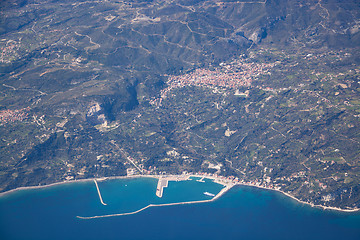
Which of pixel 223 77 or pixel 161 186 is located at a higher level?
pixel 223 77

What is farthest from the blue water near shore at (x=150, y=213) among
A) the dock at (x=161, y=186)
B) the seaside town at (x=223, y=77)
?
the seaside town at (x=223, y=77)

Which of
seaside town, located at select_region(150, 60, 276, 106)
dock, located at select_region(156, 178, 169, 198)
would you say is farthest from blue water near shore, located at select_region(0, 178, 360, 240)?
seaside town, located at select_region(150, 60, 276, 106)

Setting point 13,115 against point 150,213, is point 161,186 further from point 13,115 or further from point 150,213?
point 13,115

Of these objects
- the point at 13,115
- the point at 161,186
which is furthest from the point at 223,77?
the point at 13,115

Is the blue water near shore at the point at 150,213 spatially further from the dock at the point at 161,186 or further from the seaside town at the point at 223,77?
the seaside town at the point at 223,77

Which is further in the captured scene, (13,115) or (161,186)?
(13,115)

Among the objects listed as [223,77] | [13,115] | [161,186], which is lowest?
[161,186]

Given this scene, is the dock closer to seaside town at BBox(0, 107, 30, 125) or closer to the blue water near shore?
the blue water near shore
